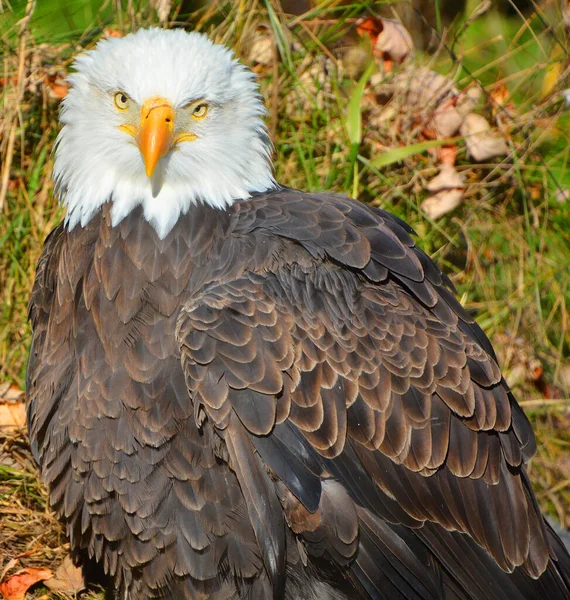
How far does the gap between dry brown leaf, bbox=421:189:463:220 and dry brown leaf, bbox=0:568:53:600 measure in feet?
10.2

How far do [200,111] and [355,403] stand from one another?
132 centimetres

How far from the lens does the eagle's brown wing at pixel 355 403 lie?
342 centimetres

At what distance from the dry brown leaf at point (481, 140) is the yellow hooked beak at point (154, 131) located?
286 cm

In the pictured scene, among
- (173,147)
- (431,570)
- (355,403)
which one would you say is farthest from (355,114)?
(431,570)

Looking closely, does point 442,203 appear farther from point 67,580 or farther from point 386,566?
point 67,580

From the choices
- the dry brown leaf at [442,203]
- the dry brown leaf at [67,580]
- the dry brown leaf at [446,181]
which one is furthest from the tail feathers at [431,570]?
the dry brown leaf at [446,181]

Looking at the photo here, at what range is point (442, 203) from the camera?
5.95 meters

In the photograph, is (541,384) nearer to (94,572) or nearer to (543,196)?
(543,196)

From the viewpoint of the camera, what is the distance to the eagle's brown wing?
→ 342 centimetres

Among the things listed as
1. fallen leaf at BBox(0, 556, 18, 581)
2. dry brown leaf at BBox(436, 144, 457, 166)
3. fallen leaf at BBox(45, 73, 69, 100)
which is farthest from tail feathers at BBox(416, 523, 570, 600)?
fallen leaf at BBox(45, 73, 69, 100)

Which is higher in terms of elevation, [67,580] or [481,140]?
[481,140]

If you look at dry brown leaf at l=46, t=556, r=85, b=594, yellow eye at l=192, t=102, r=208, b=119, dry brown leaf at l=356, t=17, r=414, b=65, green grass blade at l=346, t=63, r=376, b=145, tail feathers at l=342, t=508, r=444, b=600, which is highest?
yellow eye at l=192, t=102, r=208, b=119

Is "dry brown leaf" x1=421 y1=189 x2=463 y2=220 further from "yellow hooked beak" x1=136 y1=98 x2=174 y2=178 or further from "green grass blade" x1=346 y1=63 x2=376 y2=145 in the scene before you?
"yellow hooked beak" x1=136 y1=98 x2=174 y2=178

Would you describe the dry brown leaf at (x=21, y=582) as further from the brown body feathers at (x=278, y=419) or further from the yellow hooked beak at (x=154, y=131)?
the yellow hooked beak at (x=154, y=131)
